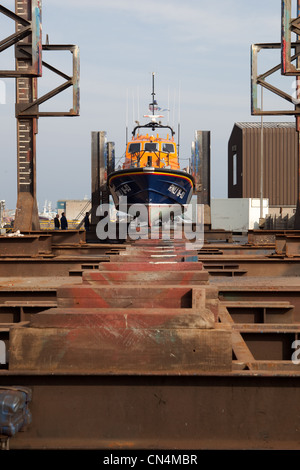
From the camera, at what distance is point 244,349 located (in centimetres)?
400

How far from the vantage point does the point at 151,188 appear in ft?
79.0

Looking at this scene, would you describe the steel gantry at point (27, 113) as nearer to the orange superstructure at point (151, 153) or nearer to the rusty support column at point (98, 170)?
the rusty support column at point (98, 170)

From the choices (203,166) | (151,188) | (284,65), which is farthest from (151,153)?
(284,65)

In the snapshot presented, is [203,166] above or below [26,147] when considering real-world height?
above

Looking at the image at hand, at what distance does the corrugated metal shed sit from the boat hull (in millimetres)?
25291

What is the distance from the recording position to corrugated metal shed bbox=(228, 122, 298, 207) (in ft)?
162

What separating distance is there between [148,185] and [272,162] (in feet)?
93.4

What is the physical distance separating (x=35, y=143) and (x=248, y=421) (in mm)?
13588

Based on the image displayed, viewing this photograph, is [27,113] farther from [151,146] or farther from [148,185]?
[151,146]

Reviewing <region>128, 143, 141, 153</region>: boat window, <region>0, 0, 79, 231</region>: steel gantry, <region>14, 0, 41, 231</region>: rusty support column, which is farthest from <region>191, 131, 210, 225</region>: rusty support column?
<region>14, 0, 41, 231</region>: rusty support column

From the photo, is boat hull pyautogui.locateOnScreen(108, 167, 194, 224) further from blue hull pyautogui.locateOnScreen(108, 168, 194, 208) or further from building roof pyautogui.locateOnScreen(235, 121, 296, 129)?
building roof pyautogui.locateOnScreen(235, 121, 296, 129)

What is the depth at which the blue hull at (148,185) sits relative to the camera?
23781mm

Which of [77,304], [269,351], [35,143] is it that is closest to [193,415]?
[77,304]

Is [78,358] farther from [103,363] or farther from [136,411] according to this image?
[136,411]
